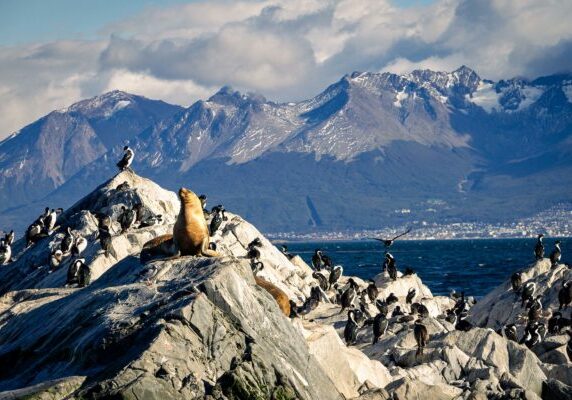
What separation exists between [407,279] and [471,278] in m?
46.5

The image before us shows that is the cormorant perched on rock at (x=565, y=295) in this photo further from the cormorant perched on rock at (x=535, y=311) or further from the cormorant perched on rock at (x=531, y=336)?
the cormorant perched on rock at (x=531, y=336)

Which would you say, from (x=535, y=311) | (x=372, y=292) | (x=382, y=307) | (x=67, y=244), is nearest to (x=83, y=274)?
(x=67, y=244)

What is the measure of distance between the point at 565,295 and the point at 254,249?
13.9m

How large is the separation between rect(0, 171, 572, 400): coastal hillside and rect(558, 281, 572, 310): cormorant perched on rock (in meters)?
6.86

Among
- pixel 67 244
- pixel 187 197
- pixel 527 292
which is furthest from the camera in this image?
pixel 527 292

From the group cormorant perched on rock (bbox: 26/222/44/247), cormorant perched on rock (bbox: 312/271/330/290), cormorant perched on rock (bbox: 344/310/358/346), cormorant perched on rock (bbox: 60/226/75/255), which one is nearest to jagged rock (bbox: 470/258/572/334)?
cormorant perched on rock (bbox: 312/271/330/290)

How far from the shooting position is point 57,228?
44.8 m

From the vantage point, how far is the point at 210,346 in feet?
67.1

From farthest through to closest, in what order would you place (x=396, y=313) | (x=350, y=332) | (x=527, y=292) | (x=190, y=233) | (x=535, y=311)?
(x=527, y=292), (x=535, y=311), (x=396, y=313), (x=350, y=332), (x=190, y=233)

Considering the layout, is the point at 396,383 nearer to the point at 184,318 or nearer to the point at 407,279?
the point at 184,318

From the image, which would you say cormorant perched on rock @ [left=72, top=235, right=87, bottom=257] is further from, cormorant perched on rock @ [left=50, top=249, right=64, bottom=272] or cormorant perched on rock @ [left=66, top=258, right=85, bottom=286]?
cormorant perched on rock @ [left=66, top=258, right=85, bottom=286]

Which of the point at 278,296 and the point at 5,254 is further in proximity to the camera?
the point at 5,254

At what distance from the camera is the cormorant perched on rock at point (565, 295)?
44.6m

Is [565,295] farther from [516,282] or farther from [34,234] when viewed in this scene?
[34,234]
